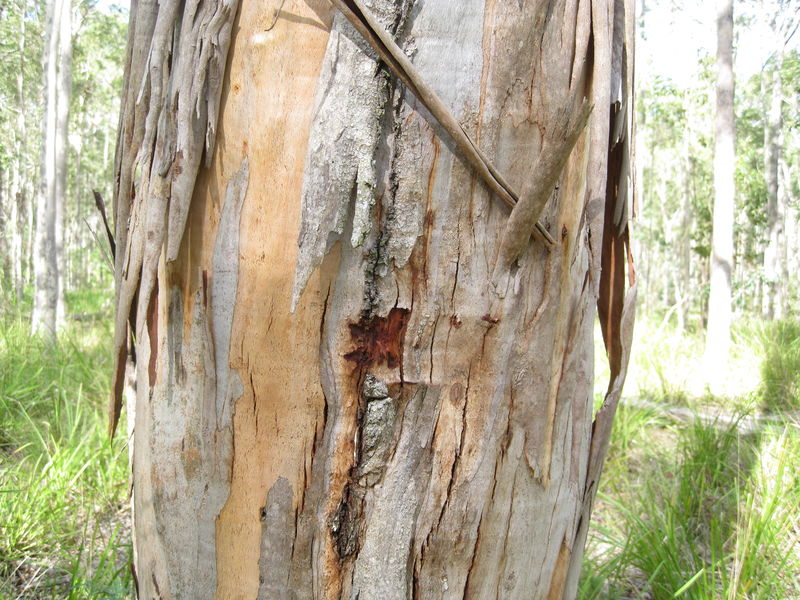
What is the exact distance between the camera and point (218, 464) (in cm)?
81

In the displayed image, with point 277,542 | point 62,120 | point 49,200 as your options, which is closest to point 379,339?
point 277,542

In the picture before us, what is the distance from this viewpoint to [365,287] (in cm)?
77

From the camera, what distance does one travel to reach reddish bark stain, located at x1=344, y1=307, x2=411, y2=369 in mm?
772

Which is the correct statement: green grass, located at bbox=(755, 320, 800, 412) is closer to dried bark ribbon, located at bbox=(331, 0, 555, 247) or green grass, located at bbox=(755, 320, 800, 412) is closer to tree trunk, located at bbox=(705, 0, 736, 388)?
tree trunk, located at bbox=(705, 0, 736, 388)

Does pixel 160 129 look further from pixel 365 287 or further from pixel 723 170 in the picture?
pixel 723 170

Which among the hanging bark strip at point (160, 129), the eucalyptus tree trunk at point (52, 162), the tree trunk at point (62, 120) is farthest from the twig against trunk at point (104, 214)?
the tree trunk at point (62, 120)

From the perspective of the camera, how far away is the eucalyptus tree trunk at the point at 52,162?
24.3ft

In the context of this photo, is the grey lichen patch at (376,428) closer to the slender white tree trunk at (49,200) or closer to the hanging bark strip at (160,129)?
the hanging bark strip at (160,129)

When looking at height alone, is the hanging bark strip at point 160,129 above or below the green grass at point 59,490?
above

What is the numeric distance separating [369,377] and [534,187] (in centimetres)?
32

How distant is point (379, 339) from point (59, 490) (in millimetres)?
2263

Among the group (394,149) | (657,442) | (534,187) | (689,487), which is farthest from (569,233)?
(657,442)

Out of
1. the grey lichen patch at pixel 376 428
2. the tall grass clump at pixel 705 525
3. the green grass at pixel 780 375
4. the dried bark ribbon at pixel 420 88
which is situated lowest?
the tall grass clump at pixel 705 525

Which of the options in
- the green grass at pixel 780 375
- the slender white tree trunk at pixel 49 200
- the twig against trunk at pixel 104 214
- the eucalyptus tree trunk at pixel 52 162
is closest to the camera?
the twig against trunk at pixel 104 214
